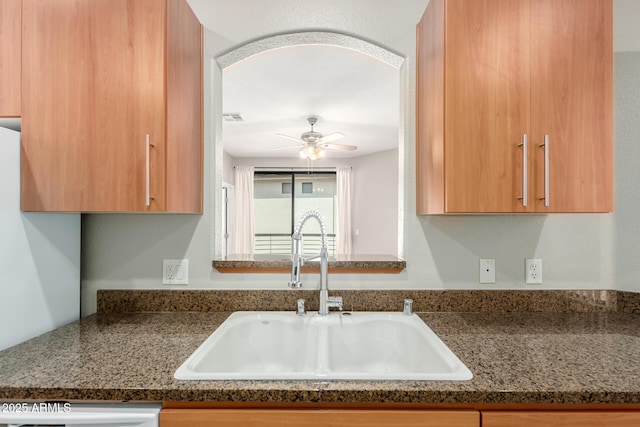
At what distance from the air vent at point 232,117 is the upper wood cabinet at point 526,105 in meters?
3.38

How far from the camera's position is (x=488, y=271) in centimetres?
153

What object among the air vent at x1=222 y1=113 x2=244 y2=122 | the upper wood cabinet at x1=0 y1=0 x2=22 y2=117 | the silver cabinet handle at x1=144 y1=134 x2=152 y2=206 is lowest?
the silver cabinet handle at x1=144 y1=134 x2=152 y2=206

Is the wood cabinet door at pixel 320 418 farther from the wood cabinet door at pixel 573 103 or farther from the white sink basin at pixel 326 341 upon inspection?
the wood cabinet door at pixel 573 103

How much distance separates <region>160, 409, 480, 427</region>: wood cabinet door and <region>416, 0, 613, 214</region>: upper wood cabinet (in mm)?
643

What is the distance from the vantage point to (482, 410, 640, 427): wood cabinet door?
2.76 ft

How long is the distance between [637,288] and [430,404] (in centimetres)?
131

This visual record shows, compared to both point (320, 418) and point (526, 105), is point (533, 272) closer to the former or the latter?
point (526, 105)

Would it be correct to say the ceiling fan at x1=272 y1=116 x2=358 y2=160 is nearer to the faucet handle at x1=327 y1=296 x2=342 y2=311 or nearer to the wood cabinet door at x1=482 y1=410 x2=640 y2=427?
the faucet handle at x1=327 y1=296 x2=342 y2=311

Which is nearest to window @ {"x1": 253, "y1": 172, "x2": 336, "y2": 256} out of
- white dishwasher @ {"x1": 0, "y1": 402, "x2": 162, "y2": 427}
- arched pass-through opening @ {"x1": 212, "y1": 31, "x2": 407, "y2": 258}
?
arched pass-through opening @ {"x1": 212, "y1": 31, "x2": 407, "y2": 258}

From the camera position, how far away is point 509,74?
1187 millimetres

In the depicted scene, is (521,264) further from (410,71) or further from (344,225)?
(344,225)

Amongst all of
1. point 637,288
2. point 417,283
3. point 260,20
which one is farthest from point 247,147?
point 637,288

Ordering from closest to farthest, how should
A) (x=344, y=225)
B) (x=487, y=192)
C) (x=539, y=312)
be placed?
1. (x=487, y=192)
2. (x=539, y=312)
3. (x=344, y=225)

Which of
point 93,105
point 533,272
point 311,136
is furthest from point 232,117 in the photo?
point 533,272
